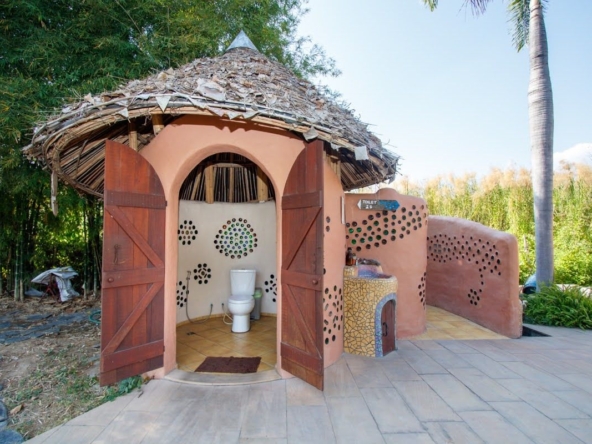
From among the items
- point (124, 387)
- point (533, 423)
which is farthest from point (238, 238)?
point (533, 423)

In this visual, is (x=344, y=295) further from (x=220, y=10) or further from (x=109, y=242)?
(x=220, y=10)

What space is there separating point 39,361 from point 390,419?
403cm

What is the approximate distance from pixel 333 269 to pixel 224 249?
8.70 feet

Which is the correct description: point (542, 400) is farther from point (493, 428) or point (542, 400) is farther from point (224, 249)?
point (224, 249)

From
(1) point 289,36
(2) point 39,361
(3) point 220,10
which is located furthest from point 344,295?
(1) point 289,36

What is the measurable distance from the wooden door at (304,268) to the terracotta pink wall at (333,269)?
1.49 feet

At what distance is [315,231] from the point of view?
2859mm

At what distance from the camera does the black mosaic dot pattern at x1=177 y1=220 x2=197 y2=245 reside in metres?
5.17

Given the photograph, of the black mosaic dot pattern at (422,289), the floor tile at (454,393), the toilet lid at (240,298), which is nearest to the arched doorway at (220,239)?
the toilet lid at (240,298)

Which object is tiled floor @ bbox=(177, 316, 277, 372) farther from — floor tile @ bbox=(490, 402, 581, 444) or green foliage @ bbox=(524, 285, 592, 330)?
green foliage @ bbox=(524, 285, 592, 330)

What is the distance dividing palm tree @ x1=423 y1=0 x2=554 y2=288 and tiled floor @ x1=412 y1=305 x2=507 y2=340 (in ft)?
5.88

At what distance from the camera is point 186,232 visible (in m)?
5.24

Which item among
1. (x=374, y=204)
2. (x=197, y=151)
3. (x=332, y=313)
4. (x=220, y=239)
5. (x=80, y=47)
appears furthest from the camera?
(x=220, y=239)

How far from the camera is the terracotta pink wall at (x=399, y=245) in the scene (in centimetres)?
455
